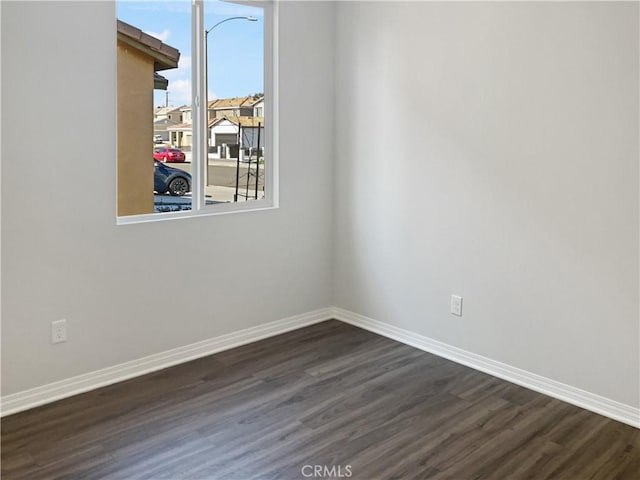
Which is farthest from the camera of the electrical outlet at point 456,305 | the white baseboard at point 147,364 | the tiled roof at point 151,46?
the electrical outlet at point 456,305

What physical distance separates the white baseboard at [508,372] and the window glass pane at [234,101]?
1.18 meters

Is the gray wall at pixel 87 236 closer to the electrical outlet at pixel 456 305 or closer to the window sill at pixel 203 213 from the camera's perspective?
the window sill at pixel 203 213

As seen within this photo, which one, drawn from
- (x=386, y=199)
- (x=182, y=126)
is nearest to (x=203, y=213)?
(x=182, y=126)

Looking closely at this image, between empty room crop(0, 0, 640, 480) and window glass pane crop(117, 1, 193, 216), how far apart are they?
0.04 ft

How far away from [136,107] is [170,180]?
45cm

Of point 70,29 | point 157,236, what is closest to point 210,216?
point 157,236

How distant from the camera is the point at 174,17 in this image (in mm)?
3438

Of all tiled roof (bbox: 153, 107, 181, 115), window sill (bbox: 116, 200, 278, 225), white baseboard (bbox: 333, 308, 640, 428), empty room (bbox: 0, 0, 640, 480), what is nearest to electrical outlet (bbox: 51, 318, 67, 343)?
empty room (bbox: 0, 0, 640, 480)

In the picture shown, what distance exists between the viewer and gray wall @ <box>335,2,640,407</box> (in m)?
2.90

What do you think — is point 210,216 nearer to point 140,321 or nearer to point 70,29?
point 140,321

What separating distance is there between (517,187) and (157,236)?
1987mm

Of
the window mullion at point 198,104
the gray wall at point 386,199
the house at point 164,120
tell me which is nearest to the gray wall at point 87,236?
the gray wall at point 386,199

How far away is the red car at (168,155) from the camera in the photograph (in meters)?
3.48

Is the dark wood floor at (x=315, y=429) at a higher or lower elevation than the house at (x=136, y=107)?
lower
